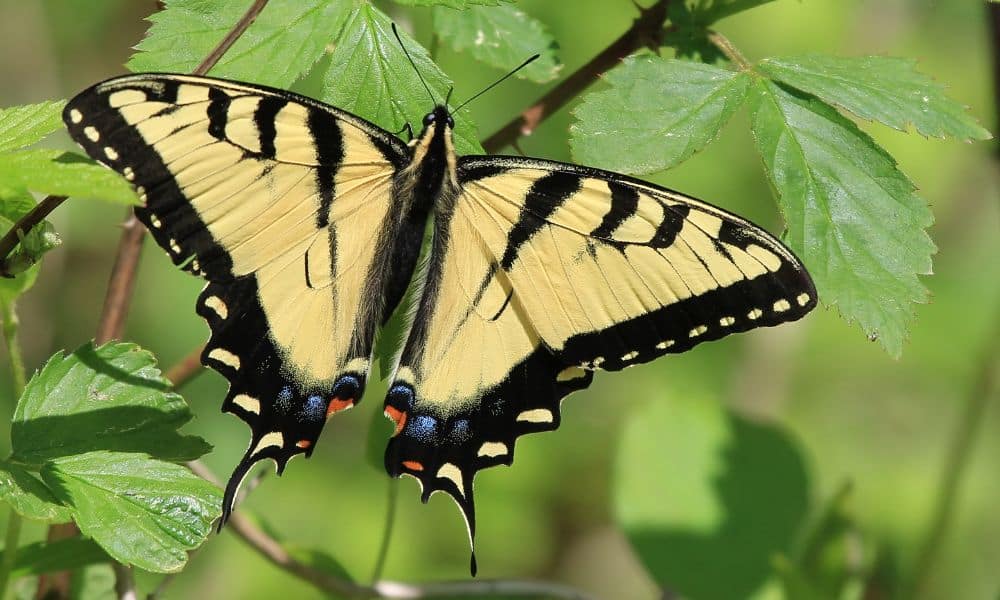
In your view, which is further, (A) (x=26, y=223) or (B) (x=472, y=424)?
(B) (x=472, y=424)

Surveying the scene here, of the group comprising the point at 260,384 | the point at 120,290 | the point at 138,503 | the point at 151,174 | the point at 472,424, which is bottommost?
the point at 472,424

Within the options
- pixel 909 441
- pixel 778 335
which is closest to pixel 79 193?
pixel 778 335

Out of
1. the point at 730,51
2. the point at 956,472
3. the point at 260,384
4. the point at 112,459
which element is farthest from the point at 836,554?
the point at 112,459

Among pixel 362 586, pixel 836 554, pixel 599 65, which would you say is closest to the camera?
pixel 599 65

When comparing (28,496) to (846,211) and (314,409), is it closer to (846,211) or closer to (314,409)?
(314,409)

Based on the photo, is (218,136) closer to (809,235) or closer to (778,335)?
(809,235)

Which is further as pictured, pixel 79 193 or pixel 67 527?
pixel 67 527
